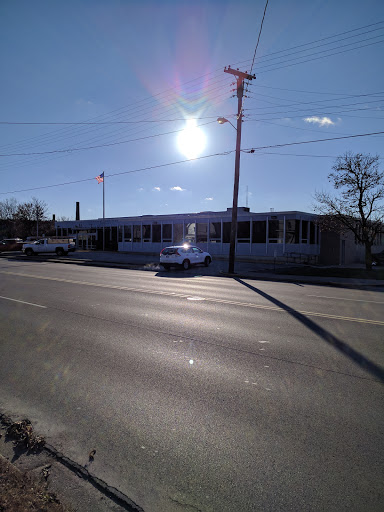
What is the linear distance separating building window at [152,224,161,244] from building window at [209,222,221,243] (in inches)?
240

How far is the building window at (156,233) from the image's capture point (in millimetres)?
36906

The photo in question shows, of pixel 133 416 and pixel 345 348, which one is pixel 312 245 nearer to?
pixel 345 348

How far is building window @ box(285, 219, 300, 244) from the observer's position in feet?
93.7

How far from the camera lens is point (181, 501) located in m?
2.66

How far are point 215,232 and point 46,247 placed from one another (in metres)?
17.6

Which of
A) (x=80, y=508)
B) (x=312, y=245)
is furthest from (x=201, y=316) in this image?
(x=312, y=245)

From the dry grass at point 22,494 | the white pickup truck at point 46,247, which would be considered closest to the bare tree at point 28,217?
the white pickup truck at point 46,247

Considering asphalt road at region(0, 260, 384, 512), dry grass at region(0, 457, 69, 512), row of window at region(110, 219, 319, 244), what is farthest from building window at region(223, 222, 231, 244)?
dry grass at region(0, 457, 69, 512)

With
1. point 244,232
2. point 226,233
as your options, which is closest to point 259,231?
point 244,232

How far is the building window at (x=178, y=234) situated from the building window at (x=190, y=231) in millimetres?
620

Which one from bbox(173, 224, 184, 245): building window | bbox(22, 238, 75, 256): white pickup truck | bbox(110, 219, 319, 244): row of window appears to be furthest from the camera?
bbox(22, 238, 75, 256): white pickup truck

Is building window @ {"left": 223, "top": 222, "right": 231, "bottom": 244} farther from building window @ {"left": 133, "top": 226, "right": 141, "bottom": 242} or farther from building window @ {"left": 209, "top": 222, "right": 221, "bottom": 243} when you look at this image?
building window @ {"left": 133, "top": 226, "right": 141, "bottom": 242}

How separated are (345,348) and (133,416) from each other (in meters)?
4.02

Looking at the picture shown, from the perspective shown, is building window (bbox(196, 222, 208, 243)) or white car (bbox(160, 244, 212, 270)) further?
Answer: building window (bbox(196, 222, 208, 243))
